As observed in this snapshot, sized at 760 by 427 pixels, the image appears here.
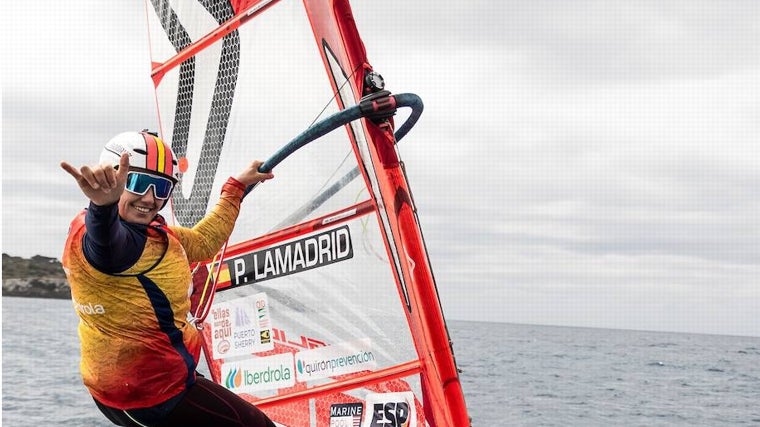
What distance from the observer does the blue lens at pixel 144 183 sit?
3041mm

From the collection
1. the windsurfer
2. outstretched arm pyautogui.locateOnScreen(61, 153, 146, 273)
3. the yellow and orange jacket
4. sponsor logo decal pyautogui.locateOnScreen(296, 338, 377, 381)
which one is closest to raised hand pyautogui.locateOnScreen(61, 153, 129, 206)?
outstretched arm pyautogui.locateOnScreen(61, 153, 146, 273)

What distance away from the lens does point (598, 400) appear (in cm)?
2527

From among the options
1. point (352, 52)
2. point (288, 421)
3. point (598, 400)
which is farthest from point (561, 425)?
point (352, 52)

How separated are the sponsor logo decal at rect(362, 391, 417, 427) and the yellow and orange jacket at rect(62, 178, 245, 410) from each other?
1.12m

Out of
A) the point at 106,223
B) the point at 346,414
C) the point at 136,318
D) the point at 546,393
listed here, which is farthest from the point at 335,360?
the point at 546,393

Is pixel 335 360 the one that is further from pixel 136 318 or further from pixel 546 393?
pixel 546 393

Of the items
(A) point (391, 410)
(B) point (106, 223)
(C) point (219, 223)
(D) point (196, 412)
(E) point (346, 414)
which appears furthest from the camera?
(E) point (346, 414)

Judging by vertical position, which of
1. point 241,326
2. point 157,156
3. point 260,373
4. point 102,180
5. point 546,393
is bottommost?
point 546,393

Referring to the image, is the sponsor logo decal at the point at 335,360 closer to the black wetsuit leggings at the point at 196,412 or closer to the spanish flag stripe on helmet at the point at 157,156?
the black wetsuit leggings at the point at 196,412

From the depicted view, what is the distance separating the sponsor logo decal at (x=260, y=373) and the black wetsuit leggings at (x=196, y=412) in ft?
3.74

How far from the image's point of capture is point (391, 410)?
4.06m

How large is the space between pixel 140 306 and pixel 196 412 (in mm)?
558

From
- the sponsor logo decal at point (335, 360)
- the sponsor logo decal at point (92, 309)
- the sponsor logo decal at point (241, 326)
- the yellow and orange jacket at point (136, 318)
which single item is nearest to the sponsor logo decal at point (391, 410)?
the sponsor logo decal at point (335, 360)

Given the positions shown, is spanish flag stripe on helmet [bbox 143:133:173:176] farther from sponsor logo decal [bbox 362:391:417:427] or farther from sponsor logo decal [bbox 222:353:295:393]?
sponsor logo decal [bbox 222:353:295:393]
